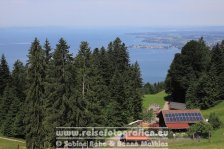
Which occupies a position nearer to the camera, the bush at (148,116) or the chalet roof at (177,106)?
the bush at (148,116)

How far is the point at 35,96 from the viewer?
124 feet

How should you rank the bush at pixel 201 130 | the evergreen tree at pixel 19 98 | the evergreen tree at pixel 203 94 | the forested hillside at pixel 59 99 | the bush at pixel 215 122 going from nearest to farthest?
the forested hillside at pixel 59 99 < the bush at pixel 201 130 < the bush at pixel 215 122 < the evergreen tree at pixel 19 98 < the evergreen tree at pixel 203 94

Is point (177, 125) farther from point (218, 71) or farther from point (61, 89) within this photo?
point (218, 71)

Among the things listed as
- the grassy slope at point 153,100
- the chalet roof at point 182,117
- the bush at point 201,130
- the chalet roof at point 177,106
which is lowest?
the grassy slope at point 153,100

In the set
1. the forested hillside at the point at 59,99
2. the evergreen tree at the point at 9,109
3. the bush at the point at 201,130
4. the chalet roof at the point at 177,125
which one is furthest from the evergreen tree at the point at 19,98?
Answer: the bush at the point at 201,130

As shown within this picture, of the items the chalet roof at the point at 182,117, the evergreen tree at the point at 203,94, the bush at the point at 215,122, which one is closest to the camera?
the bush at the point at 215,122

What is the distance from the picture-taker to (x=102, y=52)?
7969cm

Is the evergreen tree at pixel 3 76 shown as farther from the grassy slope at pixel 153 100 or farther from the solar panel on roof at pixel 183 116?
the solar panel on roof at pixel 183 116

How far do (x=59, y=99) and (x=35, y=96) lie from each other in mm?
5910

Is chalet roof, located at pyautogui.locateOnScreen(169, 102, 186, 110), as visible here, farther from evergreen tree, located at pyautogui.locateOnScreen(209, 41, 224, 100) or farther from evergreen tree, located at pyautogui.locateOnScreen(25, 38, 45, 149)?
evergreen tree, located at pyautogui.locateOnScreen(25, 38, 45, 149)

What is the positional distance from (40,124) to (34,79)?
464 cm

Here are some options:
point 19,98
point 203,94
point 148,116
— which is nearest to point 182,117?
point 148,116

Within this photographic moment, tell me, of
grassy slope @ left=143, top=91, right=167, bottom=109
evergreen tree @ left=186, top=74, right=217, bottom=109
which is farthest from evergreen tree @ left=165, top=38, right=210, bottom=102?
evergreen tree @ left=186, top=74, right=217, bottom=109

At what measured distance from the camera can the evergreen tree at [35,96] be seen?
37.2 meters
